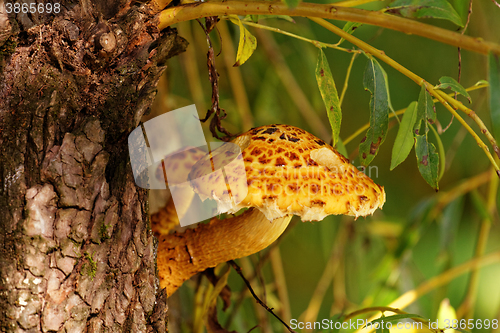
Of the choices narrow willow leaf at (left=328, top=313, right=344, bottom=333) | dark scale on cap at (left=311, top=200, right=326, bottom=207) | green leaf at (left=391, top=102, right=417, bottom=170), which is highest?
green leaf at (left=391, top=102, right=417, bottom=170)

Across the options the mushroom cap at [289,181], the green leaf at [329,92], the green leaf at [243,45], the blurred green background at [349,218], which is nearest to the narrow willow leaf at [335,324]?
the blurred green background at [349,218]

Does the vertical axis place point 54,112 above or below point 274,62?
below

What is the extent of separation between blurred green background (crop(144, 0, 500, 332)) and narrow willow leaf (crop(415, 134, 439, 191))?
0.76 ft

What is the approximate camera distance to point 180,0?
60 cm

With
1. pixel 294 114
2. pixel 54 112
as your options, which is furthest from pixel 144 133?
pixel 294 114

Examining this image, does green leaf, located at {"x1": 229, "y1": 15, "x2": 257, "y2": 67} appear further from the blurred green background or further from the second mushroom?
the blurred green background

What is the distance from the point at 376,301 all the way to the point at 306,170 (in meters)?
0.71

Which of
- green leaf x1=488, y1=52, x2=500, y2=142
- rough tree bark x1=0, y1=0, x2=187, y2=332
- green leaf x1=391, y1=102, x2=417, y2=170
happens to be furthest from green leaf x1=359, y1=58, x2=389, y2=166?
rough tree bark x1=0, y1=0, x2=187, y2=332

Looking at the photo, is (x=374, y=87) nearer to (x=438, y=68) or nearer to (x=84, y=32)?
(x=84, y=32)

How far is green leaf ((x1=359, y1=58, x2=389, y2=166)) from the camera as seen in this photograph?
0.58 m

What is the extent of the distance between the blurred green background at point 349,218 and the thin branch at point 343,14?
209 mm

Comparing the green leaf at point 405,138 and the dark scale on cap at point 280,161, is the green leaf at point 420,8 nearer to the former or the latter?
the green leaf at point 405,138

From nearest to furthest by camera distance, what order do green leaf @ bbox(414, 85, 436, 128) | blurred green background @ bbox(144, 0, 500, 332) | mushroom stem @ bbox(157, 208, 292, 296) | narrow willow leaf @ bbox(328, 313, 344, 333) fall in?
green leaf @ bbox(414, 85, 436, 128) < mushroom stem @ bbox(157, 208, 292, 296) < narrow willow leaf @ bbox(328, 313, 344, 333) < blurred green background @ bbox(144, 0, 500, 332)

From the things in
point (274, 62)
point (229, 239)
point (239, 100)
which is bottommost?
point (229, 239)
